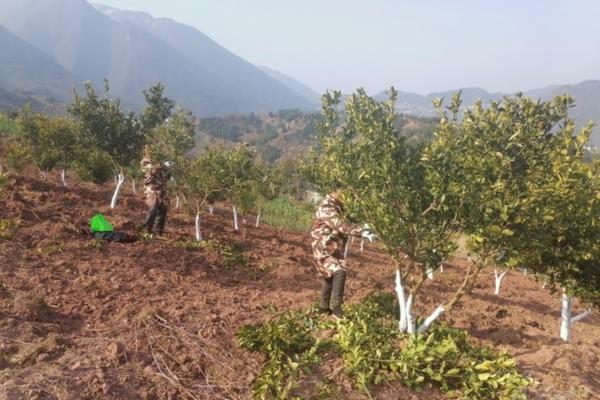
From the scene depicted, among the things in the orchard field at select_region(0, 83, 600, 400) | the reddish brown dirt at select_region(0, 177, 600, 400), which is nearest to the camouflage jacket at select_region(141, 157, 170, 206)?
the reddish brown dirt at select_region(0, 177, 600, 400)

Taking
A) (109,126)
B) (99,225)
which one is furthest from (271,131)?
(99,225)

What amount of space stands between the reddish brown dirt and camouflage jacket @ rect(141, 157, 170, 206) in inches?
52.7

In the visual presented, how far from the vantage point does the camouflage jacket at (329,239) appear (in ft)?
26.2

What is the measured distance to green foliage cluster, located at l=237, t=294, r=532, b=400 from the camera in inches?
226

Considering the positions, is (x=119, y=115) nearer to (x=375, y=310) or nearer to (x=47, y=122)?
(x=47, y=122)

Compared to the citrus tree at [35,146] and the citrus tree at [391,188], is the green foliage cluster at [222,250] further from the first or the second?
the citrus tree at [35,146]

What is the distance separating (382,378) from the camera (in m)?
5.91

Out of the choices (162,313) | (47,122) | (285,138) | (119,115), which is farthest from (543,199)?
(285,138)

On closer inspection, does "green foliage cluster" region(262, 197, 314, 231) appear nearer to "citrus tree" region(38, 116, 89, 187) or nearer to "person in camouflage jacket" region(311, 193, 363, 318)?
"citrus tree" region(38, 116, 89, 187)

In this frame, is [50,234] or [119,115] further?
[119,115]

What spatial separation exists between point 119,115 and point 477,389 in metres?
18.3

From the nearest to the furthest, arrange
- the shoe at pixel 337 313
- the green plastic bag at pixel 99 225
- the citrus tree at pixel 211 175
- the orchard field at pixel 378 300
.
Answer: the orchard field at pixel 378 300 < the shoe at pixel 337 313 < the green plastic bag at pixel 99 225 < the citrus tree at pixel 211 175

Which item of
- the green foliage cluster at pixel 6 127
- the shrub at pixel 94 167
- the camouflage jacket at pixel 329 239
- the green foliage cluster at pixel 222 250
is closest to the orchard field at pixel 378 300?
the camouflage jacket at pixel 329 239

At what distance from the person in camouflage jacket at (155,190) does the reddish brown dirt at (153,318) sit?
705 millimetres
